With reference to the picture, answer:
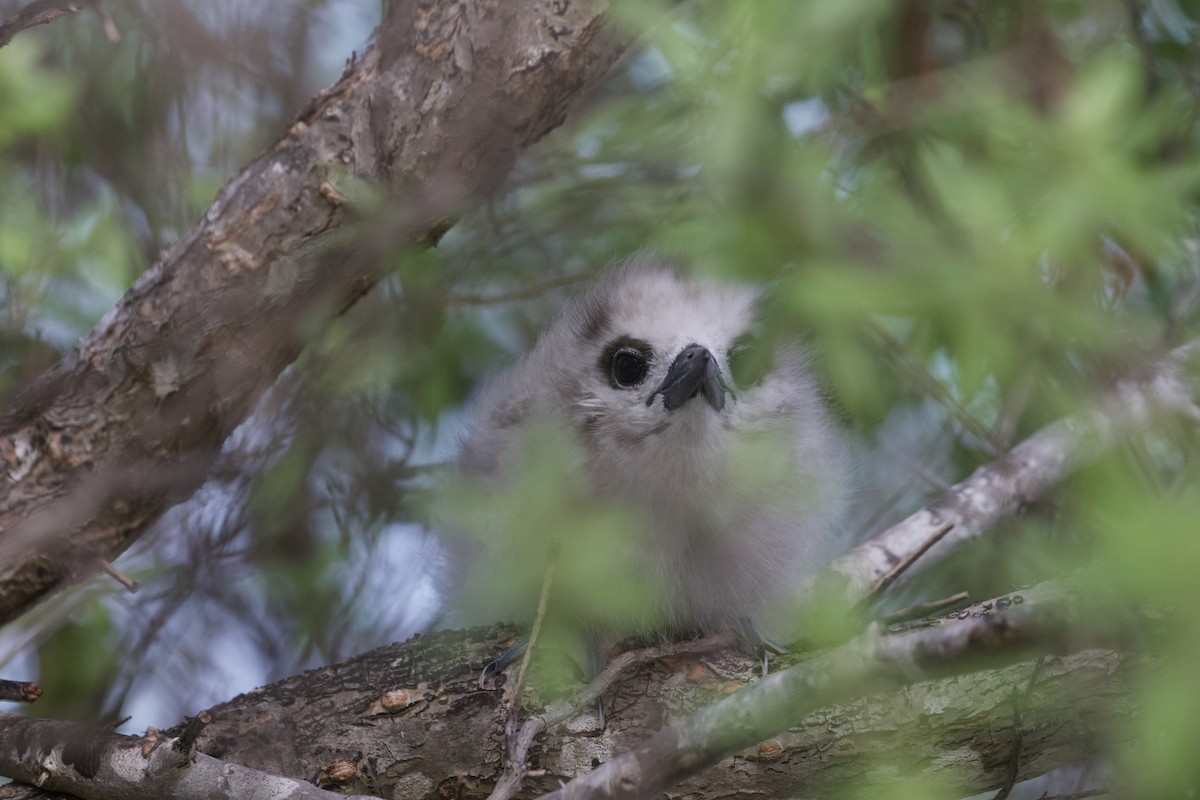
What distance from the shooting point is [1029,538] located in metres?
2.83

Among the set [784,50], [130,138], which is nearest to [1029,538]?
[784,50]

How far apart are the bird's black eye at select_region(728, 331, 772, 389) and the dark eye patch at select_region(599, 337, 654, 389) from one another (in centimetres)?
20

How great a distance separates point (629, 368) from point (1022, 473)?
1151mm

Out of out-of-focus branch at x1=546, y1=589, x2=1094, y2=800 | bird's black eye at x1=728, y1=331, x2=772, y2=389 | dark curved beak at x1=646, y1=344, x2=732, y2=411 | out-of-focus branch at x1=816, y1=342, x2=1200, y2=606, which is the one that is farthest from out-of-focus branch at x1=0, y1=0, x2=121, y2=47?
out-of-focus branch at x1=816, y1=342, x2=1200, y2=606

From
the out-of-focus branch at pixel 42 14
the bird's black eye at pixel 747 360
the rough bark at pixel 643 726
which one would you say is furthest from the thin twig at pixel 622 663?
the out-of-focus branch at pixel 42 14

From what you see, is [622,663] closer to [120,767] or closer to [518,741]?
[518,741]

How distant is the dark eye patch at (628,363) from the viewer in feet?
8.41

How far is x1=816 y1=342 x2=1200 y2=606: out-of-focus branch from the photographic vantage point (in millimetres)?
2588

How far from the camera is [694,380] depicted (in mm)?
Result: 2361

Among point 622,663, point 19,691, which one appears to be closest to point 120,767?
point 19,691

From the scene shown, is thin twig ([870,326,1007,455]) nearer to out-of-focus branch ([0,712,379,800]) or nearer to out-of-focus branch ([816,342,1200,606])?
out-of-focus branch ([816,342,1200,606])

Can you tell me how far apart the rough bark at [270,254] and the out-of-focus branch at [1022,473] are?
1292 mm

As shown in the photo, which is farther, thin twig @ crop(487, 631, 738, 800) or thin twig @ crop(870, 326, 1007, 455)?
thin twig @ crop(870, 326, 1007, 455)

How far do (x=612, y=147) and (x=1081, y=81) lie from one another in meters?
1.18
